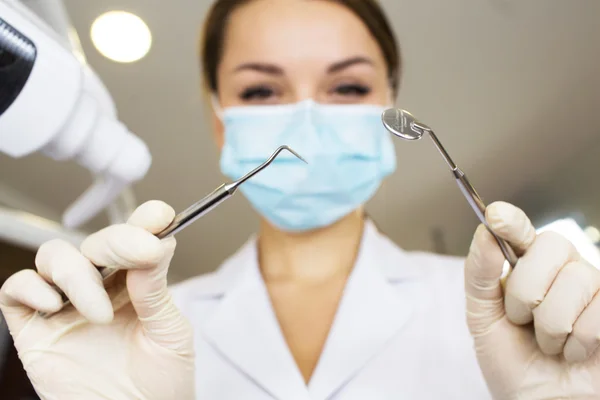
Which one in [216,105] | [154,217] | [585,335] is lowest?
[585,335]

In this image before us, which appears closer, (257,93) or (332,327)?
(332,327)

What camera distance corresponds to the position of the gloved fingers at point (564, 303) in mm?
565

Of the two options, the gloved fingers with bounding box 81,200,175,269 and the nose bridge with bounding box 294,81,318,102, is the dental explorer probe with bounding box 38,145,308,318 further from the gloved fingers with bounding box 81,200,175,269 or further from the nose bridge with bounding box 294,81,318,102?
the nose bridge with bounding box 294,81,318,102

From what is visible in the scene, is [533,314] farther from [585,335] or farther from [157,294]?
[157,294]

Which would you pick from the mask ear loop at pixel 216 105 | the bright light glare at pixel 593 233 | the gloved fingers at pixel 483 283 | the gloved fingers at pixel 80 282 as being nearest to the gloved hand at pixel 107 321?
the gloved fingers at pixel 80 282

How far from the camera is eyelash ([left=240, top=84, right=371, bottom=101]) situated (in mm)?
1001

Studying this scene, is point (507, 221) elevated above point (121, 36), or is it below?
below

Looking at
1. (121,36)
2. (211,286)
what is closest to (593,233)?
(211,286)

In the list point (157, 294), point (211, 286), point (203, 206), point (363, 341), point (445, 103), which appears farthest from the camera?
point (445, 103)

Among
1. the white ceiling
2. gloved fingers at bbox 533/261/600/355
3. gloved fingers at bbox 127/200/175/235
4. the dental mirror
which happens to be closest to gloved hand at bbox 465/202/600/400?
gloved fingers at bbox 533/261/600/355

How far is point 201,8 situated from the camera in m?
1.24

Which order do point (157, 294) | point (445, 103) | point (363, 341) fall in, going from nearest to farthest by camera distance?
1. point (157, 294)
2. point (363, 341)
3. point (445, 103)

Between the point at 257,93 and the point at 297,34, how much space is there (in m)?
0.15

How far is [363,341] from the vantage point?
85 centimetres
